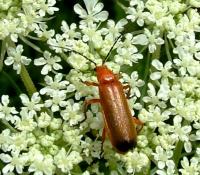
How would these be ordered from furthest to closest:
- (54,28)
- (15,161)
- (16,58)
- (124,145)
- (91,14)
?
(54,28)
(91,14)
(16,58)
(15,161)
(124,145)

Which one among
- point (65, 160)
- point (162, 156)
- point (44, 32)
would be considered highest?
point (44, 32)

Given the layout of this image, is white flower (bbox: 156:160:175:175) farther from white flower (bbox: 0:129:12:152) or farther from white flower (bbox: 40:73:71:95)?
white flower (bbox: 0:129:12:152)

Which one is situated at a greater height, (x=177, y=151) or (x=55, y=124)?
(x=55, y=124)

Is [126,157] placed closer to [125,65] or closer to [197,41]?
[125,65]

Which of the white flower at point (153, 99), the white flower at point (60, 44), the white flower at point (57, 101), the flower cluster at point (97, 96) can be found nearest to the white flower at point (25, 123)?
the flower cluster at point (97, 96)

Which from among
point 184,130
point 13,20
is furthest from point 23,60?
point 184,130

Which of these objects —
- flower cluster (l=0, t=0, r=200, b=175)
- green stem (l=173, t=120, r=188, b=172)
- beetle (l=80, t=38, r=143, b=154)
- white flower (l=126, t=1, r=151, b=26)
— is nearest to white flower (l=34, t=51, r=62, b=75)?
flower cluster (l=0, t=0, r=200, b=175)

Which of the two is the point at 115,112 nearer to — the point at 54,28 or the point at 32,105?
the point at 32,105

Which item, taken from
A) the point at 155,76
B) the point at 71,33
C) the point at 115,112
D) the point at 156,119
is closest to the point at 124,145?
the point at 115,112
